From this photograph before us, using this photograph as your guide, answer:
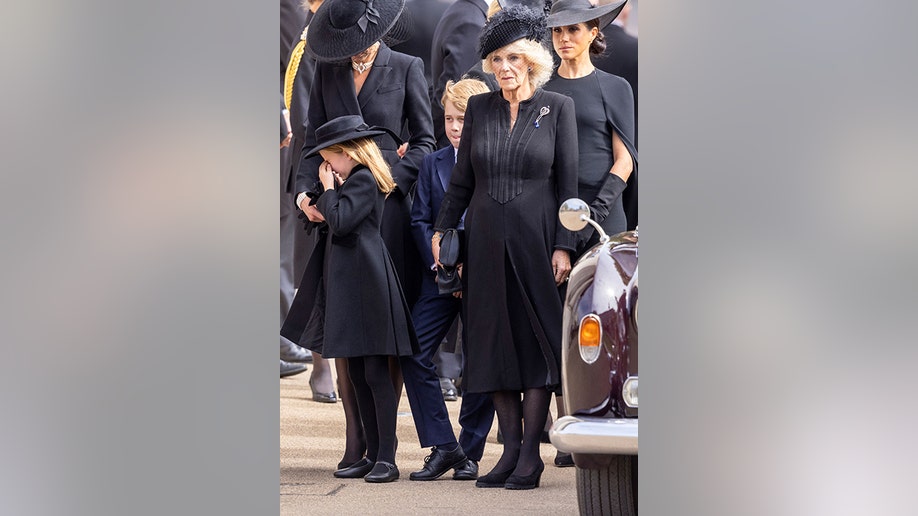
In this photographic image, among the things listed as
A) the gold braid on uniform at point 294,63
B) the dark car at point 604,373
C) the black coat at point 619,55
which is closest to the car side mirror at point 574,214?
the dark car at point 604,373

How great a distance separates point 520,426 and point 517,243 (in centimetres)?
70

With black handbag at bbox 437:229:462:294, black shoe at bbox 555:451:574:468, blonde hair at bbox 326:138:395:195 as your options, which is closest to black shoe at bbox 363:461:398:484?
black handbag at bbox 437:229:462:294

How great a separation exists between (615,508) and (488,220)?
4.82ft

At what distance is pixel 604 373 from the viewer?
383 centimetres

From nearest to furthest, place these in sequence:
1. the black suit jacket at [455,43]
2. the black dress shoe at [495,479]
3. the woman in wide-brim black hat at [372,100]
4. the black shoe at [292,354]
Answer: the black dress shoe at [495,479] → the woman in wide-brim black hat at [372,100] → the black suit jacket at [455,43] → the black shoe at [292,354]

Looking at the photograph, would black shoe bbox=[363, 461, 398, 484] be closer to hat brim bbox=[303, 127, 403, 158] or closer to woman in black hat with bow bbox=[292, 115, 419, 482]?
woman in black hat with bow bbox=[292, 115, 419, 482]

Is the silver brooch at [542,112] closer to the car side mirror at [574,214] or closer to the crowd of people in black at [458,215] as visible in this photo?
the crowd of people in black at [458,215]

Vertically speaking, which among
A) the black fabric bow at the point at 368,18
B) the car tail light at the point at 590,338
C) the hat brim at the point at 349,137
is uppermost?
the black fabric bow at the point at 368,18

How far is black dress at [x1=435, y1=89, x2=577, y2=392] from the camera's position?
201 inches

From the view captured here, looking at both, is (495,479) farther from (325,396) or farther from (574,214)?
(325,396)

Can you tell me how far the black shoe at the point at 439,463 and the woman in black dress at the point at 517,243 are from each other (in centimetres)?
26

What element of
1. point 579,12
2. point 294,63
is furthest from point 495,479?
point 294,63

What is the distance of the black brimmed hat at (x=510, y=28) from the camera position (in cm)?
536
